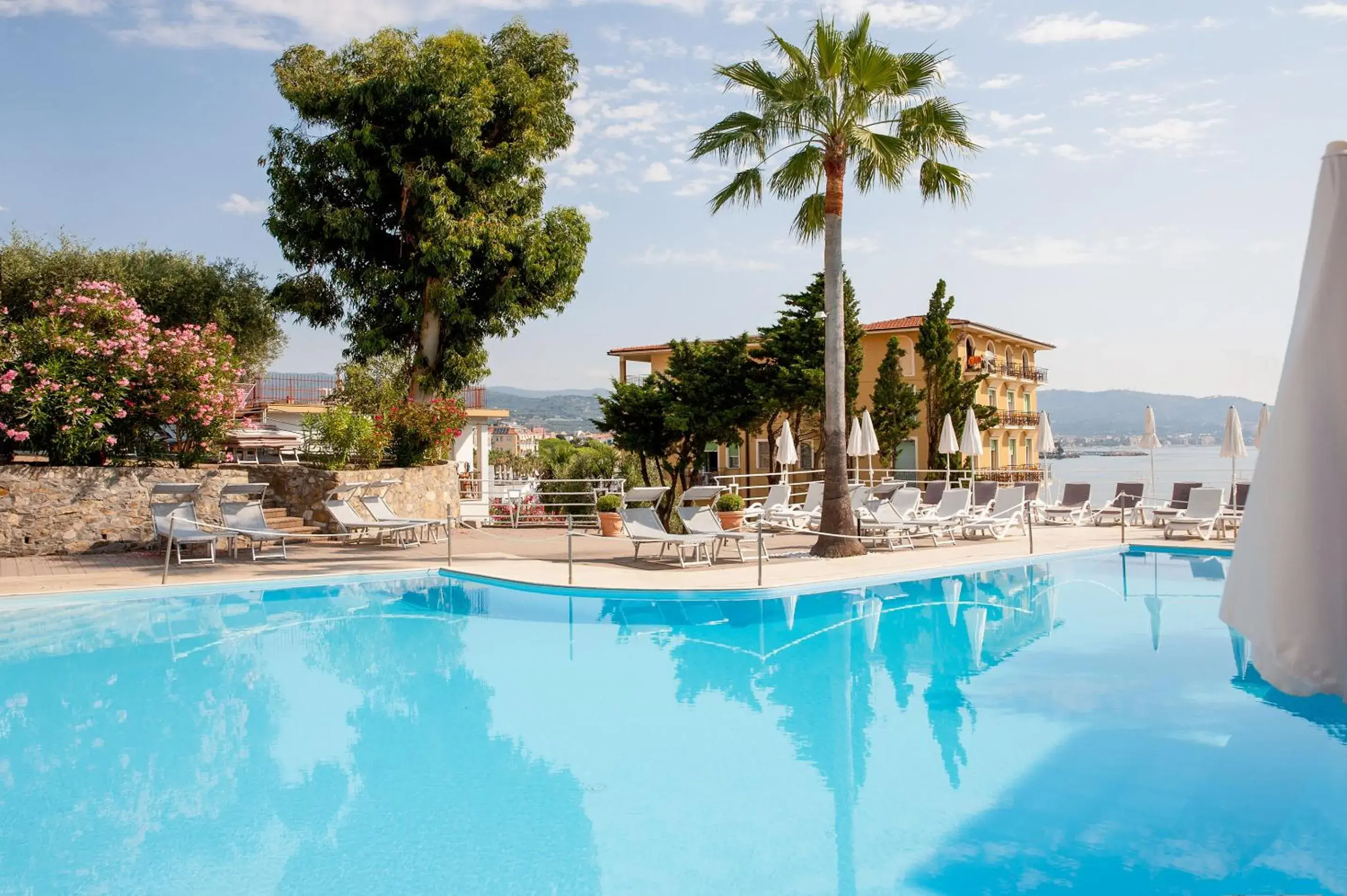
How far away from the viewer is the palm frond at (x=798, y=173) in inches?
545

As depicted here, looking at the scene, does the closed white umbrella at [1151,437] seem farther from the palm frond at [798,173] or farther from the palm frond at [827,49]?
the palm frond at [827,49]

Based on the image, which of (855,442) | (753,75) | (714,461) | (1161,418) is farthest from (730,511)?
(1161,418)

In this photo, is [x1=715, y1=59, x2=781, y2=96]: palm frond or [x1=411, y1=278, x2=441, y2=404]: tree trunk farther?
[x1=411, y1=278, x2=441, y2=404]: tree trunk

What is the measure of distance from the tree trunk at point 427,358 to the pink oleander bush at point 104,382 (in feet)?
17.6

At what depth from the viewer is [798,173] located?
14.0 metres

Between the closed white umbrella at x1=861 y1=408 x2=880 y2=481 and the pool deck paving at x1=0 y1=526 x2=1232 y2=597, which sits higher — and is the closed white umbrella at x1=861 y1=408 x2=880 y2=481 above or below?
above

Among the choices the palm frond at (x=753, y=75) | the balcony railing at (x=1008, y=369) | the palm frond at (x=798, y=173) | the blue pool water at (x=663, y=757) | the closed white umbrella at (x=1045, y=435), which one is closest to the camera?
the blue pool water at (x=663, y=757)

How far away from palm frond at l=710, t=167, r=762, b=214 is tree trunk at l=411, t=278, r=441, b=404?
8.96 m

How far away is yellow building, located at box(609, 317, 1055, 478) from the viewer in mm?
36312

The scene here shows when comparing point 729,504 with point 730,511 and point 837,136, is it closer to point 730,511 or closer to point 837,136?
point 730,511

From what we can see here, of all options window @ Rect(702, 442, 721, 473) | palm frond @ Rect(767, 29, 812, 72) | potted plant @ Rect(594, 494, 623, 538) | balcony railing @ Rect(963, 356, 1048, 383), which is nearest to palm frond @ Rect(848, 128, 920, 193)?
palm frond @ Rect(767, 29, 812, 72)

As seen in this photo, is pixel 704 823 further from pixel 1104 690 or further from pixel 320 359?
pixel 320 359

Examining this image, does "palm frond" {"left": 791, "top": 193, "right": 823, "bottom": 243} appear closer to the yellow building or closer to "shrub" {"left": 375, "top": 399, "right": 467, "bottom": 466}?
"shrub" {"left": 375, "top": 399, "right": 467, "bottom": 466}

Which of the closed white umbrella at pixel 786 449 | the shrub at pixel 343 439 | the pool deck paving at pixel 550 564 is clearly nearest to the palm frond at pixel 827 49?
the pool deck paving at pixel 550 564
